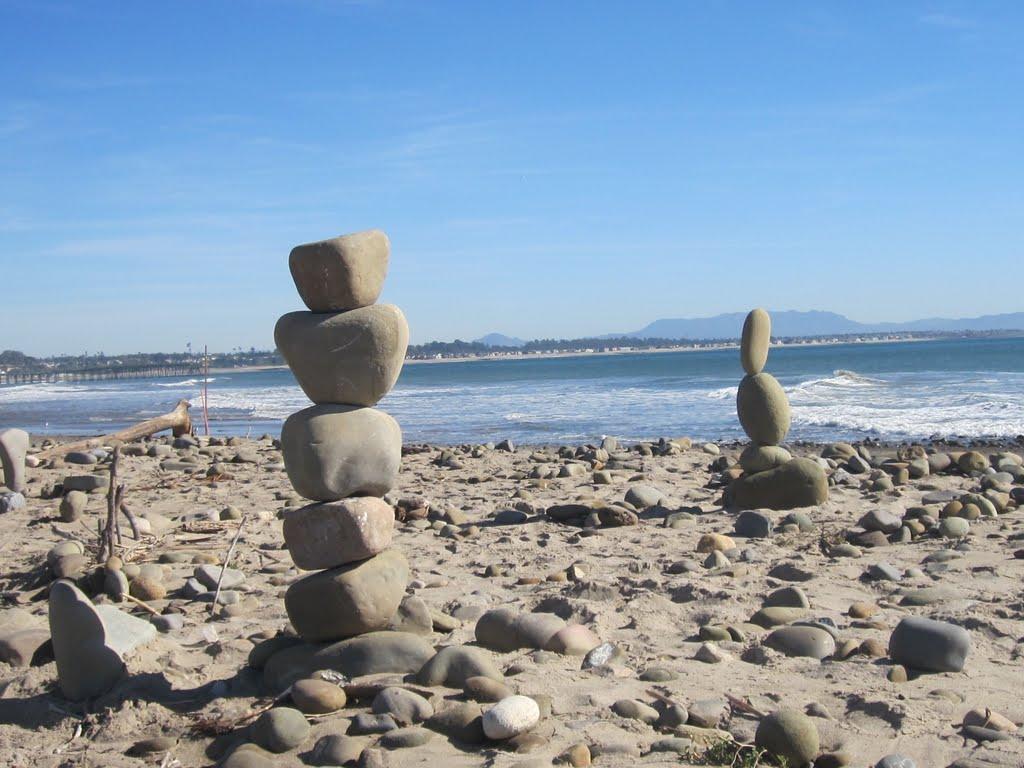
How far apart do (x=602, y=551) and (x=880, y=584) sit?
236 cm

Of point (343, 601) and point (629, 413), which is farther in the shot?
point (629, 413)

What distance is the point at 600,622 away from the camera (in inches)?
237

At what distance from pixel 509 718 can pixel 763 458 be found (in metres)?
6.83

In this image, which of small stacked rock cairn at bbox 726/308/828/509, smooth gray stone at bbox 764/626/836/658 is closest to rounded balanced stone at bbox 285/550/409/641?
smooth gray stone at bbox 764/626/836/658

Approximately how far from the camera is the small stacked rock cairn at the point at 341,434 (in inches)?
208

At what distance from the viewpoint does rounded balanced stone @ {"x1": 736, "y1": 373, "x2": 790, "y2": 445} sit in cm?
1033

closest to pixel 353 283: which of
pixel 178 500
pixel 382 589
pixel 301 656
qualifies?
pixel 382 589

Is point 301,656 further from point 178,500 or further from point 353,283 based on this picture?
point 178,500

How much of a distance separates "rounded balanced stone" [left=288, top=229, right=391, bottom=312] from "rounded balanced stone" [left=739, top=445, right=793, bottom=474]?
611cm

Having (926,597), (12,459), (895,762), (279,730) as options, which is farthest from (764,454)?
(12,459)

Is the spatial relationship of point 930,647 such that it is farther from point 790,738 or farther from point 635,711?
point 635,711

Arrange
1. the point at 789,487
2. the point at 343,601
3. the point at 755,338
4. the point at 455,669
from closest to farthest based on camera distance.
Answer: the point at 455,669 < the point at 343,601 < the point at 789,487 < the point at 755,338

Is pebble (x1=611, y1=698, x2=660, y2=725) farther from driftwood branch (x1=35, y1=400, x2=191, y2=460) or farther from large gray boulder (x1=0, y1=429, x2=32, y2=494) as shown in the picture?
driftwood branch (x1=35, y1=400, x2=191, y2=460)

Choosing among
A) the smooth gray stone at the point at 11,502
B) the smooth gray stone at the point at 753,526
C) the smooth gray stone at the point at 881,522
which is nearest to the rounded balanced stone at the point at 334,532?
the smooth gray stone at the point at 753,526
